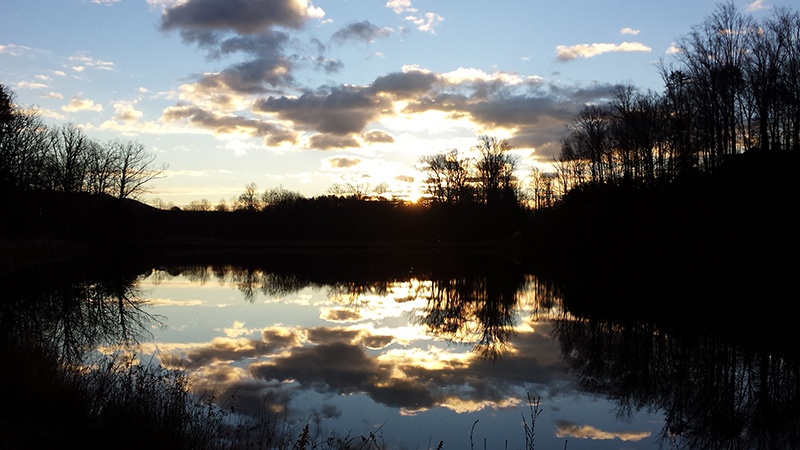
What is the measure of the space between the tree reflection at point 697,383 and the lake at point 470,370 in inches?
1.6

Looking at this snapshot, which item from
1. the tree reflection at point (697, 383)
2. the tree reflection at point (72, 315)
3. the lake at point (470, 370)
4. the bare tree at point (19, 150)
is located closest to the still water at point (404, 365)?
the lake at point (470, 370)

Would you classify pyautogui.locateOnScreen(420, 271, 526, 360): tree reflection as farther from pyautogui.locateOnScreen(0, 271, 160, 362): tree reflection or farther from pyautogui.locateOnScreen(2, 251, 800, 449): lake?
pyautogui.locateOnScreen(0, 271, 160, 362): tree reflection

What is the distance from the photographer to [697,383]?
10750mm

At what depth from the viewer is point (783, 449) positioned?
7.60 m

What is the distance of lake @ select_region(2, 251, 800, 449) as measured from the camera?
838 centimetres

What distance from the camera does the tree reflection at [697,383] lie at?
27.5ft

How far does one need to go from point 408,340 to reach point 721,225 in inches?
768

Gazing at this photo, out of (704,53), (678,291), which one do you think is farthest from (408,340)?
(704,53)

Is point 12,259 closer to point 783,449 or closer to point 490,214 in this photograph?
point 783,449

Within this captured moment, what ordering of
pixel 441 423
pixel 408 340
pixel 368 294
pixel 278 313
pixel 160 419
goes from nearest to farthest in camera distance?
pixel 160 419
pixel 441 423
pixel 408 340
pixel 278 313
pixel 368 294

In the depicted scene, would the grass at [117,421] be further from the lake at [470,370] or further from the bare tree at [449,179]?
the bare tree at [449,179]

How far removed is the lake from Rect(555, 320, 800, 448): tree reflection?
0.13ft

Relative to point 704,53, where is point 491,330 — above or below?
below

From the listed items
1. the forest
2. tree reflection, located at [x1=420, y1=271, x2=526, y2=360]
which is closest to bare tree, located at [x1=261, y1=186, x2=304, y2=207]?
the forest
